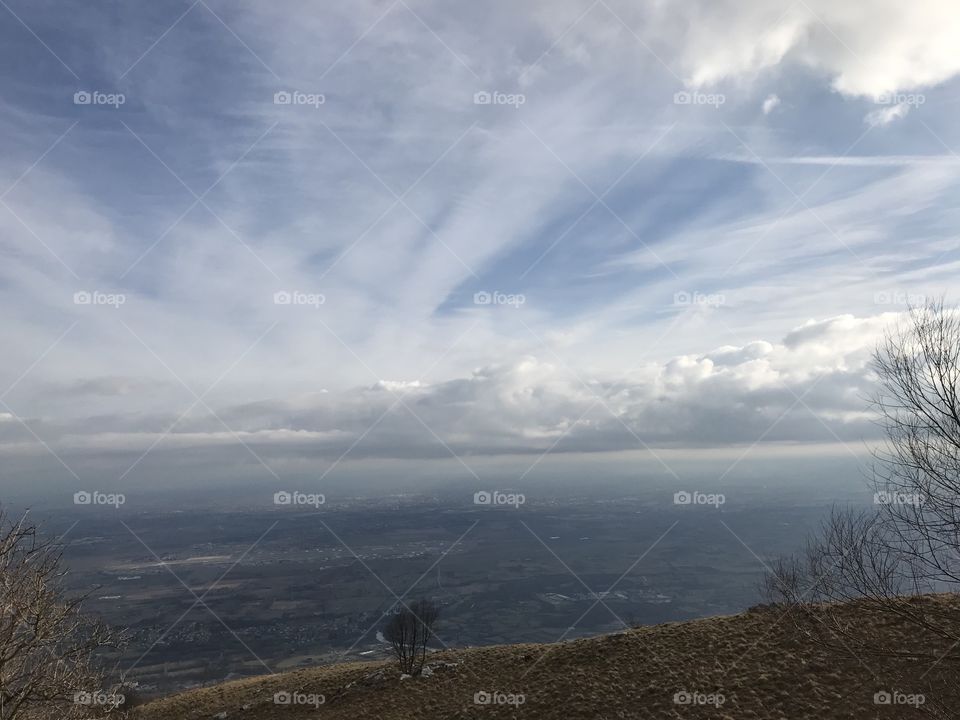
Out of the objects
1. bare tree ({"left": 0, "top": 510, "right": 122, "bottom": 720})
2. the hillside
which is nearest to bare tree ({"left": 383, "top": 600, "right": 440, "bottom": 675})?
the hillside

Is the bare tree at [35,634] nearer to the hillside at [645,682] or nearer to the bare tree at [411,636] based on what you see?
the hillside at [645,682]

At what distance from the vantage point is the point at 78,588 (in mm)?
90625

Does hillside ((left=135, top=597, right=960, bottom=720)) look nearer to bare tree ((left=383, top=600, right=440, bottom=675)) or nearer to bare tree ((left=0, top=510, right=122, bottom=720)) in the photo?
bare tree ((left=383, top=600, right=440, bottom=675))

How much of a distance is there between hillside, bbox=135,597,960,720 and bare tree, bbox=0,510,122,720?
12.5 meters

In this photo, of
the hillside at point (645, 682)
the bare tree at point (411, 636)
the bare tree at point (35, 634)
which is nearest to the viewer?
the bare tree at point (35, 634)

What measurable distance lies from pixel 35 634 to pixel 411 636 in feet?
60.9

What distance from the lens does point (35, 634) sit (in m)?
12.6

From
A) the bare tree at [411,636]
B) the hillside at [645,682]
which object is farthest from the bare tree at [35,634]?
the bare tree at [411,636]

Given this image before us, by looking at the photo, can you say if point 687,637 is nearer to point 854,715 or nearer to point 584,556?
point 854,715

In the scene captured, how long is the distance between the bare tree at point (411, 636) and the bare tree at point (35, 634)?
1531 centimetres

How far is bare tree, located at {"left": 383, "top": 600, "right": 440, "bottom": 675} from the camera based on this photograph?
2709 cm

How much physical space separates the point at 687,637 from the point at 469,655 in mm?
11416

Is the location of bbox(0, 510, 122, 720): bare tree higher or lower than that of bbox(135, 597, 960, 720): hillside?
higher

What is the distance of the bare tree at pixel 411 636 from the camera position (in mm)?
27094
